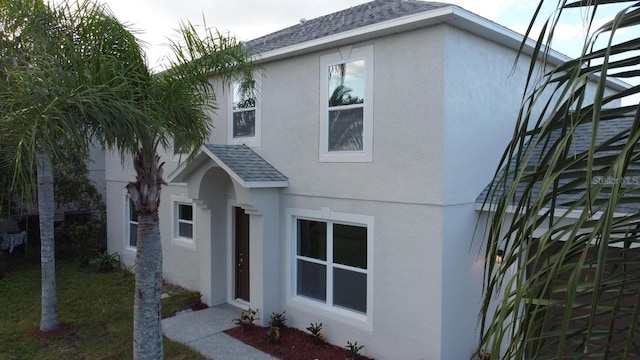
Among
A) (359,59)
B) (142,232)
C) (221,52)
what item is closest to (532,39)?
(359,59)

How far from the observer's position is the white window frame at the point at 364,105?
314 inches

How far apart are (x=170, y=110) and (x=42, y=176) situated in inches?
206

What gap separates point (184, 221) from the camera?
512 inches

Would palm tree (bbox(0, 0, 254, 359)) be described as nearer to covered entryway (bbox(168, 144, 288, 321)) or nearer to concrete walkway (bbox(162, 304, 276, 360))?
concrete walkway (bbox(162, 304, 276, 360))

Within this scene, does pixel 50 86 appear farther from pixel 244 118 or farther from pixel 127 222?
pixel 127 222

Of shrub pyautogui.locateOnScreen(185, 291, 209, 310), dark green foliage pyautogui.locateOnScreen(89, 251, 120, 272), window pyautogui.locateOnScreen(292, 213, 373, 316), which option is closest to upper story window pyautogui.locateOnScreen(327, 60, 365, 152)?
window pyautogui.locateOnScreen(292, 213, 373, 316)

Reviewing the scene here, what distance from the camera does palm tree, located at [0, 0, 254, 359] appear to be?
4969 millimetres

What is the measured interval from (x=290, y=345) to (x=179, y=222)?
20.6 ft

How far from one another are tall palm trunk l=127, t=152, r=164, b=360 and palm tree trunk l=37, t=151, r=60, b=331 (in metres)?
3.92

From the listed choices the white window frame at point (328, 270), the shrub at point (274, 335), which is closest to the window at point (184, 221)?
the white window frame at point (328, 270)

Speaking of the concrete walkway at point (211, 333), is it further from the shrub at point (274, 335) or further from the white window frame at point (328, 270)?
the white window frame at point (328, 270)

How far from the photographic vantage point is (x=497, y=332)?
1564mm

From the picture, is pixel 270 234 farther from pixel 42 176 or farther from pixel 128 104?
pixel 42 176

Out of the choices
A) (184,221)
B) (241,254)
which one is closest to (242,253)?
(241,254)
